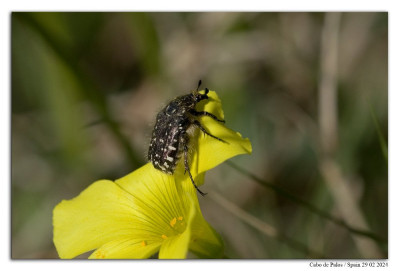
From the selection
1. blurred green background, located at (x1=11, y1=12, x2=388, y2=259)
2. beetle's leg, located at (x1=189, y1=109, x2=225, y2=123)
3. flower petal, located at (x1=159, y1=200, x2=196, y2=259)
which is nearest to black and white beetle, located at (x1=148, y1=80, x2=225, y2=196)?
beetle's leg, located at (x1=189, y1=109, x2=225, y2=123)

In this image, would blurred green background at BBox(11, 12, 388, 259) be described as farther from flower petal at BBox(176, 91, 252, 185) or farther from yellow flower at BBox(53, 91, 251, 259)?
flower petal at BBox(176, 91, 252, 185)

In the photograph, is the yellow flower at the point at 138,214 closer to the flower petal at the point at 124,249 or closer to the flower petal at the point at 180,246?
the flower petal at the point at 124,249

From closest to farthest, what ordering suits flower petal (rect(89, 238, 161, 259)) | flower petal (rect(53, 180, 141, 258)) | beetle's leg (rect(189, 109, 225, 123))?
flower petal (rect(89, 238, 161, 259)) < beetle's leg (rect(189, 109, 225, 123)) < flower petal (rect(53, 180, 141, 258))

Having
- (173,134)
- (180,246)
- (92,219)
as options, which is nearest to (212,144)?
(173,134)

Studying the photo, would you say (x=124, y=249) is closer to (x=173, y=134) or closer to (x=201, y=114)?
(x=173, y=134)
